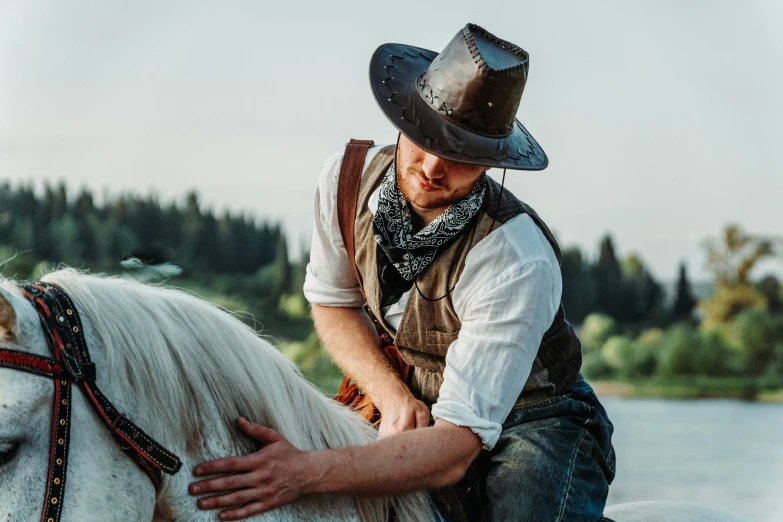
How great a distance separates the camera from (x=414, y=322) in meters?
2.05

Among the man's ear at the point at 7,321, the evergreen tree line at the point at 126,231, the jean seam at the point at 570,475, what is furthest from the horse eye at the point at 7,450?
the evergreen tree line at the point at 126,231

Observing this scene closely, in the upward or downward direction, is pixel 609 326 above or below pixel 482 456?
below

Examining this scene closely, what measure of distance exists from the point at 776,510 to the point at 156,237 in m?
6.58

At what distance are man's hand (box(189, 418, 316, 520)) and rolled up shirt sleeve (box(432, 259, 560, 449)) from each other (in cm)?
37

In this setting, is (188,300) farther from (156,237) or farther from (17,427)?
(156,237)

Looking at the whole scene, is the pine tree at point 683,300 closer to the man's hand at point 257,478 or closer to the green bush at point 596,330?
the green bush at point 596,330

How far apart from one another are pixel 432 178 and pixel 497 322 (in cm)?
36

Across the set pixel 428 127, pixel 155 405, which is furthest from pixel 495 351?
pixel 155 405

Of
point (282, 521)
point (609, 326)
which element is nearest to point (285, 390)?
point (282, 521)

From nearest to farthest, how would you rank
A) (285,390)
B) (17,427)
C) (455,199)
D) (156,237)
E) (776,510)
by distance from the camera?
(17,427), (285,390), (455,199), (156,237), (776,510)

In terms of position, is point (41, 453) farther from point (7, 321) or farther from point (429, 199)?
point (429, 199)

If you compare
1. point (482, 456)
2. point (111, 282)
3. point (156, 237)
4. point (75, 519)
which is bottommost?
point (156, 237)

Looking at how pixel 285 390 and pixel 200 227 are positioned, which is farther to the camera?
pixel 200 227

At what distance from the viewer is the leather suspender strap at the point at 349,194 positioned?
2191mm
